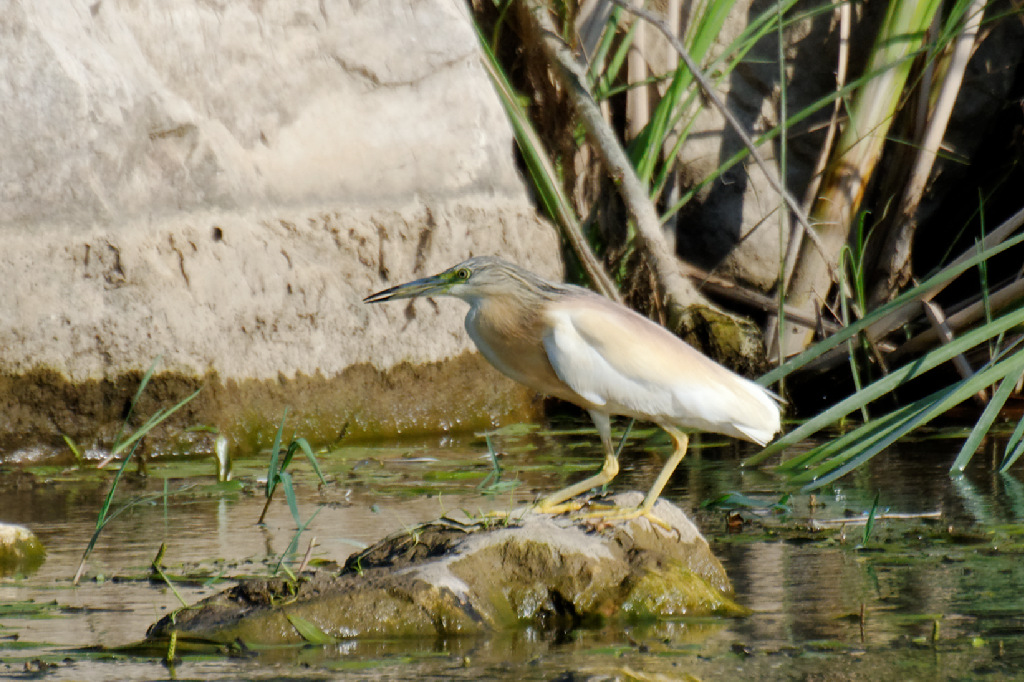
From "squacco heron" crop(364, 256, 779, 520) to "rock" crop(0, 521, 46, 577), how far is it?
1.19m

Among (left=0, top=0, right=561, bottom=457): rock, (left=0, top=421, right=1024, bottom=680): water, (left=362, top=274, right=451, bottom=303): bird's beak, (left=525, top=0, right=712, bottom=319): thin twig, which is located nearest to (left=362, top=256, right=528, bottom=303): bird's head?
(left=362, top=274, right=451, bottom=303): bird's beak

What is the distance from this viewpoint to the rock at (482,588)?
9.95 ft

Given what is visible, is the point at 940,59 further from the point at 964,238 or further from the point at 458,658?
the point at 458,658

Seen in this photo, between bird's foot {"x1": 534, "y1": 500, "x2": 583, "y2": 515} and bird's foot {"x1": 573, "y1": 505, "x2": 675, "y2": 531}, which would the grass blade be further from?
bird's foot {"x1": 534, "y1": 500, "x2": 583, "y2": 515}

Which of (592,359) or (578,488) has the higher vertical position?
(592,359)

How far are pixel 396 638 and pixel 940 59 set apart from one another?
5.43 metres

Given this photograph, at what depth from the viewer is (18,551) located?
12.5 ft

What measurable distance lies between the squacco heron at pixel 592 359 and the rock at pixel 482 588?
15.1 inches

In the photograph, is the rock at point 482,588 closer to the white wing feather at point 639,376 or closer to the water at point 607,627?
the water at point 607,627

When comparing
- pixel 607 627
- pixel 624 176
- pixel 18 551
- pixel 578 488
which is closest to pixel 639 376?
pixel 578 488

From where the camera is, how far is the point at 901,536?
4023 millimetres

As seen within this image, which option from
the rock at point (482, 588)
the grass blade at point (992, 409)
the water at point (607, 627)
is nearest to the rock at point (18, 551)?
the water at point (607, 627)

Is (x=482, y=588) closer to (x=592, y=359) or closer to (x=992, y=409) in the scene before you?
(x=592, y=359)

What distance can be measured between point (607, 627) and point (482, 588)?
0.31 meters
